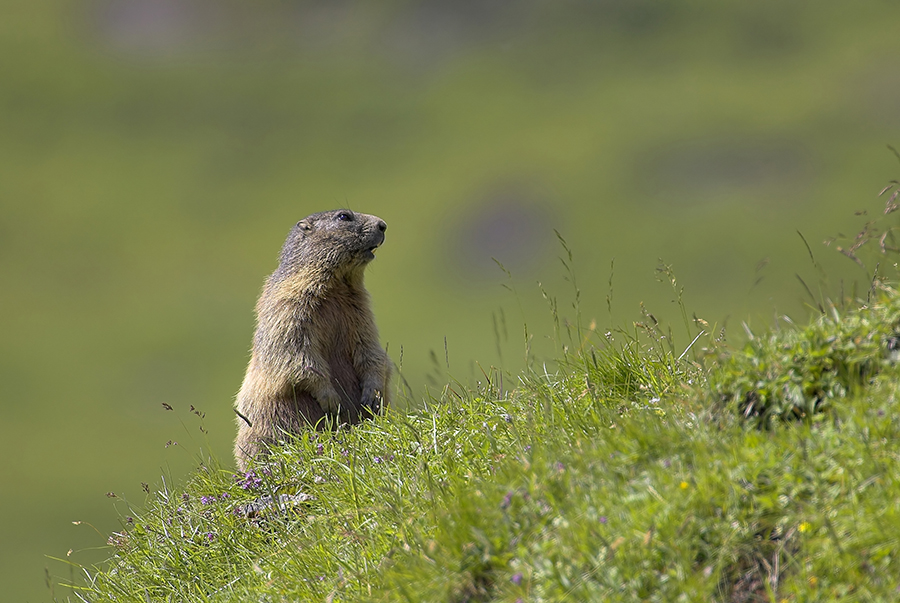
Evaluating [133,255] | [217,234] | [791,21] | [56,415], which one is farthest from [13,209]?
[791,21]

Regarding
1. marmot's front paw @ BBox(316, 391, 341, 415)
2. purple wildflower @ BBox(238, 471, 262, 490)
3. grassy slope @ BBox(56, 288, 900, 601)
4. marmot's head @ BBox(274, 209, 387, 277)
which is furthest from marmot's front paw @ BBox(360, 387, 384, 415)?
grassy slope @ BBox(56, 288, 900, 601)

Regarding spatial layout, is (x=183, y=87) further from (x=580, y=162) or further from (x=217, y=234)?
(x=580, y=162)

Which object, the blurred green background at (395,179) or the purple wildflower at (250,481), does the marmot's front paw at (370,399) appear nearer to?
the purple wildflower at (250,481)

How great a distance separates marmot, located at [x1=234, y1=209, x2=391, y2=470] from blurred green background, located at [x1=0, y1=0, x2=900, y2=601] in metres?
74.1

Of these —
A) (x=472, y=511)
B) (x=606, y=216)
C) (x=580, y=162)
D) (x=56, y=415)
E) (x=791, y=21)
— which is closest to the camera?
(x=472, y=511)

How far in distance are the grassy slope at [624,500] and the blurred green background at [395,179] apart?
77218 millimetres

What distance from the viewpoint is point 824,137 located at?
147 m

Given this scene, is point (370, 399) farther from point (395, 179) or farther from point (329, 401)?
point (395, 179)

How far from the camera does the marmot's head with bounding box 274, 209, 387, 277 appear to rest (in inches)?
352

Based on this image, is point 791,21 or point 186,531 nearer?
point 186,531

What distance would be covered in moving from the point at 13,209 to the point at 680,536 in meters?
176

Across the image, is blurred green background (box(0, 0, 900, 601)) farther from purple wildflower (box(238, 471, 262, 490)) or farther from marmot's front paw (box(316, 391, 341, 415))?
purple wildflower (box(238, 471, 262, 490))

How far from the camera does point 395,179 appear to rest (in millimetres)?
163625

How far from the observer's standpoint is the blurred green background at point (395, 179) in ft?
381
